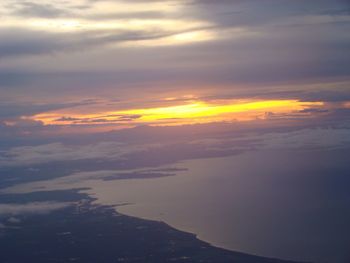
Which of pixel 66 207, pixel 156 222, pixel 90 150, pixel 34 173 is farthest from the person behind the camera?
pixel 90 150

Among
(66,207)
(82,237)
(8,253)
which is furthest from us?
(66,207)

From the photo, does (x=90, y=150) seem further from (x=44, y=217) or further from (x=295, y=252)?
(x=295, y=252)

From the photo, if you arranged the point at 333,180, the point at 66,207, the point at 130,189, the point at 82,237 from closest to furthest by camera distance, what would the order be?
the point at 82,237 → the point at 66,207 → the point at 333,180 → the point at 130,189

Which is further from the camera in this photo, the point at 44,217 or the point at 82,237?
the point at 44,217

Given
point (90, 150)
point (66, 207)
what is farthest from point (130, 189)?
point (90, 150)

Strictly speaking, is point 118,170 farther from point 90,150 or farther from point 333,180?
point 333,180

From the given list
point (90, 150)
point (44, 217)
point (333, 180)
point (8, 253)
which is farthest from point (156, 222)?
point (90, 150)

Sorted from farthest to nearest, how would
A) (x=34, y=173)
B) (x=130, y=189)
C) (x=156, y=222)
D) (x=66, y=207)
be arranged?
1. (x=34, y=173)
2. (x=130, y=189)
3. (x=66, y=207)
4. (x=156, y=222)

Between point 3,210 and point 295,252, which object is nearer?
point 295,252
